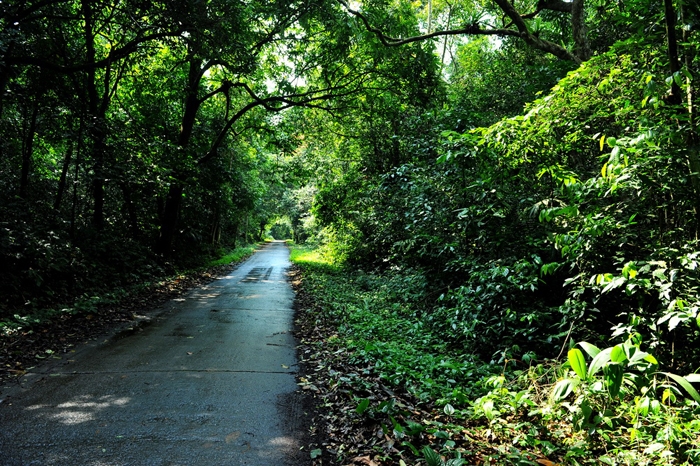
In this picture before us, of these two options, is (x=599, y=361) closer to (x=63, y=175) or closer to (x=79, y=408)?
(x=79, y=408)

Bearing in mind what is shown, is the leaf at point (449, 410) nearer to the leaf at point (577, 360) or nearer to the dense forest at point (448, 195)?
the dense forest at point (448, 195)

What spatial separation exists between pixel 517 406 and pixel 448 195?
4.51 meters

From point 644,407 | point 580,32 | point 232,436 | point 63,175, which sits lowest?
point 232,436

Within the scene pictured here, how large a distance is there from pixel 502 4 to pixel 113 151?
30.8ft

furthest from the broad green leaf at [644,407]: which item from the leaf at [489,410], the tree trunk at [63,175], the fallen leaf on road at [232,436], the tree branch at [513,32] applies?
the tree trunk at [63,175]

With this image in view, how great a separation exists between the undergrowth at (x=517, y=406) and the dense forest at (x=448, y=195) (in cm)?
2

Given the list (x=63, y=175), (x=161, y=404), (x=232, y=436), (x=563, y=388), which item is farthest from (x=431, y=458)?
(x=63, y=175)

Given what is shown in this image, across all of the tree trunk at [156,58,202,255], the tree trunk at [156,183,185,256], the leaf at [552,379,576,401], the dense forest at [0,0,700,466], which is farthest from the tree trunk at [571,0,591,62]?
the tree trunk at [156,183,185,256]

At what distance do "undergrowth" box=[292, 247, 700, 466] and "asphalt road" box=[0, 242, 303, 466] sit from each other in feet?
1.97

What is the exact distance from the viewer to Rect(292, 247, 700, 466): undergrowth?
2617 millimetres

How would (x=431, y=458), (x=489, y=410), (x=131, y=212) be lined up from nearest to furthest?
(x=431, y=458), (x=489, y=410), (x=131, y=212)

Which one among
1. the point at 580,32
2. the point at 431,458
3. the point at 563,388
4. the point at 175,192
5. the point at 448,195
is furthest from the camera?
the point at 175,192

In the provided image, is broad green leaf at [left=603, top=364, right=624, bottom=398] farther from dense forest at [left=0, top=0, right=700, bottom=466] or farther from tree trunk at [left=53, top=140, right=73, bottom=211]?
tree trunk at [left=53, top=140, right=73, bottom=211]

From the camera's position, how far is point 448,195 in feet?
23.7
